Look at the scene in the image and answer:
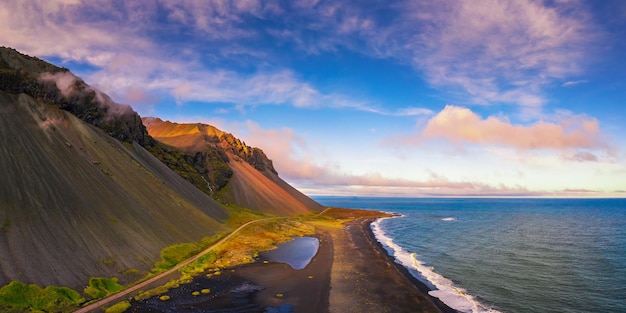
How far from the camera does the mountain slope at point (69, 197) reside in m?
39.0

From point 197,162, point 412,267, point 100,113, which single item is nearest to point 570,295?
point 412,267

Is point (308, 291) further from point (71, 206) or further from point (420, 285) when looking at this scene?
point (71, 206)

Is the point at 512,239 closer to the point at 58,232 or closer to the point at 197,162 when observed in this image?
the point at 58,232

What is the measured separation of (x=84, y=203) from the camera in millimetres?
51438

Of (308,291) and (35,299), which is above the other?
(35,299)

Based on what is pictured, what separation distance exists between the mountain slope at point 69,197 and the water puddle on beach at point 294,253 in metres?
17.0

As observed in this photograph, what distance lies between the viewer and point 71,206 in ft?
160

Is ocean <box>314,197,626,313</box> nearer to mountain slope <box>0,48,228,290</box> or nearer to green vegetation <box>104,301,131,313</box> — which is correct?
green vegetation <box>104,301,131,313</box>

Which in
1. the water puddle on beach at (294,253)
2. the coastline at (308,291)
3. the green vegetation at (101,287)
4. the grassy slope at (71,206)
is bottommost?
the water puddle on beach at (294,253)

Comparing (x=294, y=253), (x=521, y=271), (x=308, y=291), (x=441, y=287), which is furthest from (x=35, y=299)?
(x=521, y=271)

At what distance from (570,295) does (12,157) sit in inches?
3011

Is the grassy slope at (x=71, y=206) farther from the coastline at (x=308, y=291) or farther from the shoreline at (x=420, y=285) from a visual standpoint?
the shoreline at (x=420, y=285)

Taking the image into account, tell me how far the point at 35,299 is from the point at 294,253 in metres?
43.9

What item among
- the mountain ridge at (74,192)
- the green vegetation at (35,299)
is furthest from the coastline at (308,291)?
the mountain ridge at (74,192)
